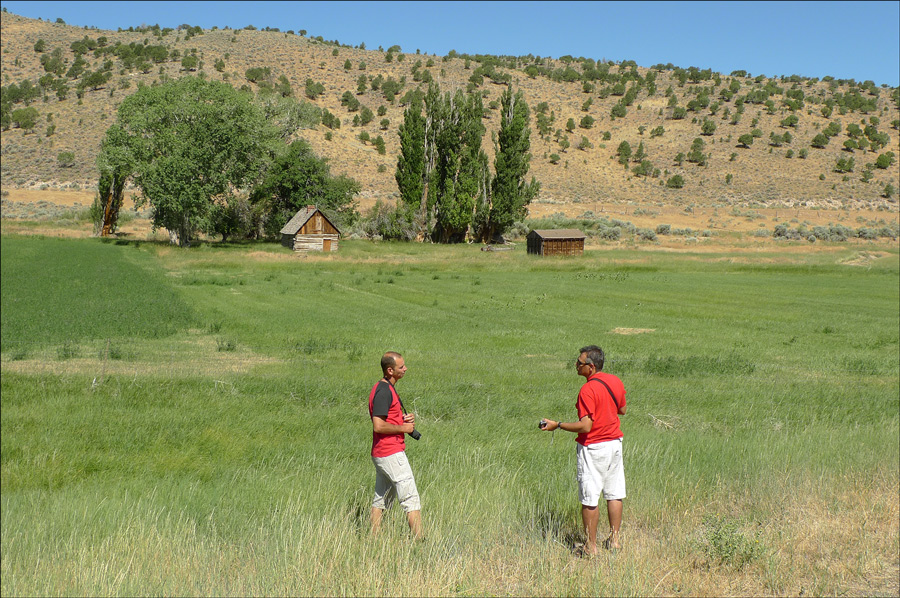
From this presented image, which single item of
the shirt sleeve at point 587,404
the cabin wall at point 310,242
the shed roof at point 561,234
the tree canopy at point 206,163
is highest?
the tree canopy at point 206,163

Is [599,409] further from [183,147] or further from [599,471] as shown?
[183,147]

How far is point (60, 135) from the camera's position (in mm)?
53250

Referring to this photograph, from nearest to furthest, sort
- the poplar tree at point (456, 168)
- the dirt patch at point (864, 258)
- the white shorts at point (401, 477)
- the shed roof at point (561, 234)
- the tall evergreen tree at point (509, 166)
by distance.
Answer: the white shorts at point (401, 477)
the dirt patch at point (864, 258)
the shed roof at point (561, 234)
the poplar tree at point (456, 168)
the tall evergreen tree at point (509, 166)

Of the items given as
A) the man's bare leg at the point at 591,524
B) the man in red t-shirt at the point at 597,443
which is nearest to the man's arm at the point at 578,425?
the man in red t-shirt at the point at 597,443

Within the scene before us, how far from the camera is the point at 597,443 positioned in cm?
766

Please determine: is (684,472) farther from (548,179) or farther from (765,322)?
(548,179)

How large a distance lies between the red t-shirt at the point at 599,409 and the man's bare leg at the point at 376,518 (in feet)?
7.36

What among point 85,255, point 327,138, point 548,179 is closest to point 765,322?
point 85,255

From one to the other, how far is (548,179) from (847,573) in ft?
369

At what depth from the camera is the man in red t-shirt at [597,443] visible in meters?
7.57

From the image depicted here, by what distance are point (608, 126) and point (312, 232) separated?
9221cm

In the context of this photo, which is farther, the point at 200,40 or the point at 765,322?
the point at 200,40

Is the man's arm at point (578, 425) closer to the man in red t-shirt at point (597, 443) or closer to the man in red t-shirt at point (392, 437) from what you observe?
the man in red t-shirt at point (597, 443)

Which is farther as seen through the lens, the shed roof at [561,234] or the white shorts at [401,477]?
the shed roof at [561,234]
